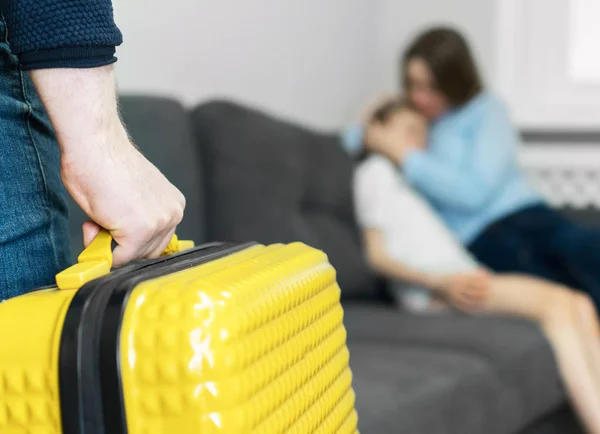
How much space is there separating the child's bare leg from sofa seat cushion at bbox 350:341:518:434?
25 cm

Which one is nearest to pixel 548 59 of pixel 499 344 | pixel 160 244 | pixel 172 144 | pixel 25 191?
pixel 499 344

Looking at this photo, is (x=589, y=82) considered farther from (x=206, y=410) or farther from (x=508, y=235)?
(x=206, y=410)

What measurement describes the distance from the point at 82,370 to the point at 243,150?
152 cm

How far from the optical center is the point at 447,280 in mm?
2307

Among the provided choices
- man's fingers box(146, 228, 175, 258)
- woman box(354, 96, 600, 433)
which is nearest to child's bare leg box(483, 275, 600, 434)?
woman box(354, 96, 600, 433)

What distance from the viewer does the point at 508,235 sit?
2.57m

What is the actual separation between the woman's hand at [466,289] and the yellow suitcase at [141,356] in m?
1.63

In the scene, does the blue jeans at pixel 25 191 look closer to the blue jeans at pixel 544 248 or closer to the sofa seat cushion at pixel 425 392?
the sofa seat cushion at pixel 425 392

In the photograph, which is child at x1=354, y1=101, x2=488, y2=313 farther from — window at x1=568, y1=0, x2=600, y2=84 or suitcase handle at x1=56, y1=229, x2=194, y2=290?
suitcase handle at x1=56, y1=229, x2=194, y2=290

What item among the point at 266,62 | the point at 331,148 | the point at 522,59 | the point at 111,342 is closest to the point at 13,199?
the point at 111,342

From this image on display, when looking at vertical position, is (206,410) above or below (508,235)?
above

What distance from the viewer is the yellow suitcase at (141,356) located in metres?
0.60

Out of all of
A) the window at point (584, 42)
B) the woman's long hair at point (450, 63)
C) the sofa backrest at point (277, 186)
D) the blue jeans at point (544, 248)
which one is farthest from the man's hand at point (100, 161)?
the window at point (584, 42)

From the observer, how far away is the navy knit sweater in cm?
69
